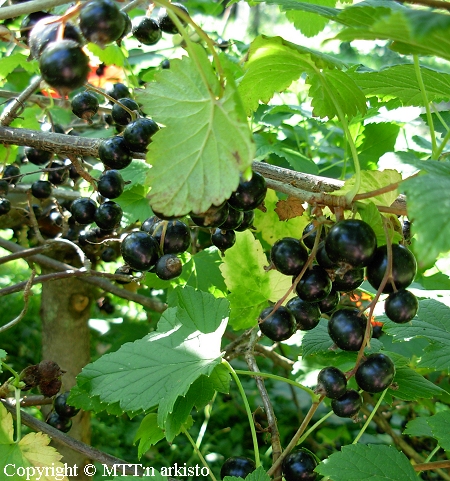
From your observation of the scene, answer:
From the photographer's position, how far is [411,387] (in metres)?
1.01

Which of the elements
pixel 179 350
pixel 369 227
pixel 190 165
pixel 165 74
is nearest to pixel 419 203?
pixel 369 227

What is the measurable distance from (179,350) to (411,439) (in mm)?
2149

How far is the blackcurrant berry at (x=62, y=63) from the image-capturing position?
1.91 feet

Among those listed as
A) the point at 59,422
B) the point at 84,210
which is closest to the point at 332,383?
the point at 84,210

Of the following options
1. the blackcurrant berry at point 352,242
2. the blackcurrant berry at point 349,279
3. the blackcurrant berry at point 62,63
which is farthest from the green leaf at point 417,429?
the blackcurrant berry at point 62,63

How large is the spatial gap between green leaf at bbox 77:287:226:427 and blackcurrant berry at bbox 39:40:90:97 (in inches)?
18.9

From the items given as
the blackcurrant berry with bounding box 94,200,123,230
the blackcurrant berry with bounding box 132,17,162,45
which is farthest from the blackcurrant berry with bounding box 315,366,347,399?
the blackcurrant berry with bounding box 132,17,162,45

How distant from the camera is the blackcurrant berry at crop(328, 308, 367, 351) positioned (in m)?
0.79

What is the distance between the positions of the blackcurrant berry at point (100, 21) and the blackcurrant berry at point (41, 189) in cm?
113

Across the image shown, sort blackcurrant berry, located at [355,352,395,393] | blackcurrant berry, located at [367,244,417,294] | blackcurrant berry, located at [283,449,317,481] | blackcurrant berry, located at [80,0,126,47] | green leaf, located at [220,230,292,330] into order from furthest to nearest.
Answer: green leaf, located at [220,230,292,330] < blackcurrant berry, located at [283,449,317,481] < blackcurrant berry, located at [355,352,395,393] < blackcurrant berry, located at [367,244,417,294] < blackcurrant berry, located at [80,0,126,47]

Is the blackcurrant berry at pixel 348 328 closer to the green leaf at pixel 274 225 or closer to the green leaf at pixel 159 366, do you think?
the green leaf at pixel 159 366

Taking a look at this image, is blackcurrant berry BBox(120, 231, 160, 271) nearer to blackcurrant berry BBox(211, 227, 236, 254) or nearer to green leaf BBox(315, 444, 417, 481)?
blackcurrant berry BBox(211, 227, 236, 254)

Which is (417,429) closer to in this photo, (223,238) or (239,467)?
(239,467)

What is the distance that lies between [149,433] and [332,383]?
429 mm
